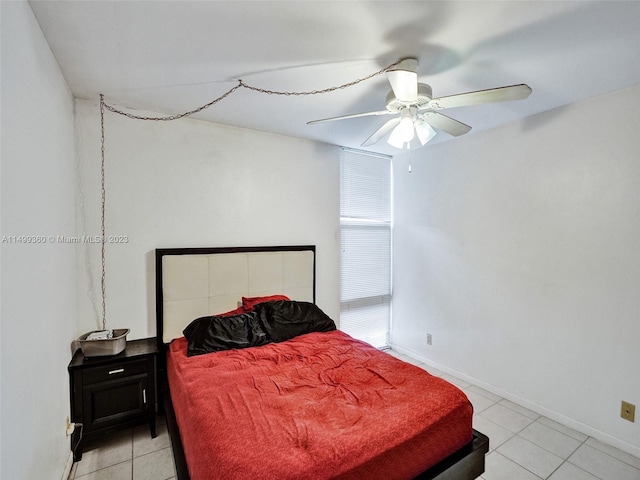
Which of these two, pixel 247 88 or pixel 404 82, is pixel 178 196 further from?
pixel 404 82

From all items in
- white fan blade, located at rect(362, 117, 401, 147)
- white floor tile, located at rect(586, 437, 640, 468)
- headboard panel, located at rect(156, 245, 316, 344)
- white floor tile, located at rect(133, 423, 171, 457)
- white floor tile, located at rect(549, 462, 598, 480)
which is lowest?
white floor tile, located at rect(549, 462, 598, 480)

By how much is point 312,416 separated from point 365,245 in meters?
2.60

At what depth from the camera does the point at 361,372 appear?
1.96 m

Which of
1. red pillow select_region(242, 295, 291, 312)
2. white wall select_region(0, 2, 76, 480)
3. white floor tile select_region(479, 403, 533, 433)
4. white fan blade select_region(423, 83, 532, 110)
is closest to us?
white wall select_region(0, 2, 76, 480)

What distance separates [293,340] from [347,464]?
53.6 inches

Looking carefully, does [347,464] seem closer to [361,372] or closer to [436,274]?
[361,372]

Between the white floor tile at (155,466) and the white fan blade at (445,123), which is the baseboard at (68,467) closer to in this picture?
the white floor tile at (155,466)

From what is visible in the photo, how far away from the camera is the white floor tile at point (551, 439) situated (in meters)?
2.22

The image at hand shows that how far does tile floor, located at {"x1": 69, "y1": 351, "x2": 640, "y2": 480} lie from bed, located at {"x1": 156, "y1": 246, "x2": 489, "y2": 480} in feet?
1.00

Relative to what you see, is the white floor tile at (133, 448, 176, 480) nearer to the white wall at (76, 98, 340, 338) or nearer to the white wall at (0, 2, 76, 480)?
the white wall at (0, 2, 76, 480)

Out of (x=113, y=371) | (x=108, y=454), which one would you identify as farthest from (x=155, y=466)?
(x=113, y=371)

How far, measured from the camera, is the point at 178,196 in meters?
2.71

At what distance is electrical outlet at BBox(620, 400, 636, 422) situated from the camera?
217cm

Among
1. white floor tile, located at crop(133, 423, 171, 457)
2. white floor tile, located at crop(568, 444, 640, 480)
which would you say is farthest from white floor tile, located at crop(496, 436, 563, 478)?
white floor tile, located at crop(133, 423, 171, 457)
